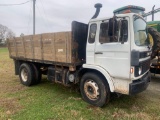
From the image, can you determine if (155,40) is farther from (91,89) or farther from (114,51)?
(91,89)

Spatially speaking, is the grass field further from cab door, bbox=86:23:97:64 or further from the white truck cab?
cab door, bbox=86:23:97:64

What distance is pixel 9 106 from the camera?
16.9 feet

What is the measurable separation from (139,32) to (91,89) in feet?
6.82

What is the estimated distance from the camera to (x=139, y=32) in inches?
180

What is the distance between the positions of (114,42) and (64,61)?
1770 mm

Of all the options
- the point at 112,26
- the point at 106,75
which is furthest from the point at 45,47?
the point at 112,26

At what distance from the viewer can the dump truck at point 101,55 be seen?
4.27 m

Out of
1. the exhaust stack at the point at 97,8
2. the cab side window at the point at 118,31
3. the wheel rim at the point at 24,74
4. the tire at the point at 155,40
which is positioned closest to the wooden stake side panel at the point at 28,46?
the wheel rim at the point at 24,74

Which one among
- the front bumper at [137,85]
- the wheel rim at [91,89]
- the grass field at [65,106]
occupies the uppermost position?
the front bumper at [137,85]

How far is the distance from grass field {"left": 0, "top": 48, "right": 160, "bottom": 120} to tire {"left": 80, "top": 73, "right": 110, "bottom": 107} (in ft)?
0.64

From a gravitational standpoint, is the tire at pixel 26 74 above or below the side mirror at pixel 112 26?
below

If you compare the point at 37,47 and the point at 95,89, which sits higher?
the point at 37,47

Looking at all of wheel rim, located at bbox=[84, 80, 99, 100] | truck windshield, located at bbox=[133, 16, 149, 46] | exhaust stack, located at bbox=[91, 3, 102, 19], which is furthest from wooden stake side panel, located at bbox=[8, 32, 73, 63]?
truck windshield, located at bbox=[133, 16, 149, 46]

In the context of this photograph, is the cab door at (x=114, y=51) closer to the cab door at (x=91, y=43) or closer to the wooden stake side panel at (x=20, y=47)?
the cab door at (x=91, y=43)
